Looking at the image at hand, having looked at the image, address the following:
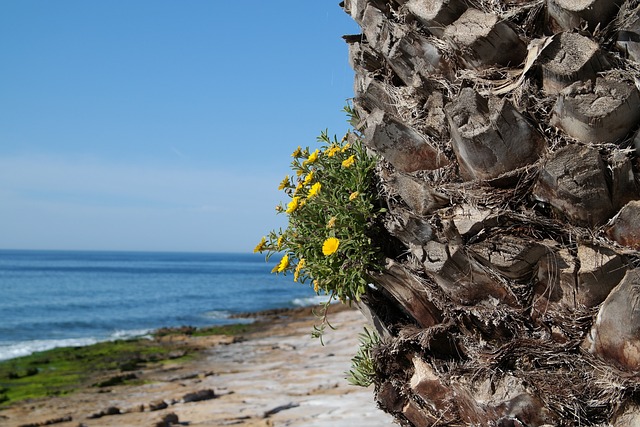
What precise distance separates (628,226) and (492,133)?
32.0 inches

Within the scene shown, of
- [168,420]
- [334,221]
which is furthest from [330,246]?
[168,420]

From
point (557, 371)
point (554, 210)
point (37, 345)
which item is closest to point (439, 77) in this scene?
point (554, 210)

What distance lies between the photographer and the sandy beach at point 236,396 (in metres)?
9.88

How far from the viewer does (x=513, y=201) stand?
11.5ft

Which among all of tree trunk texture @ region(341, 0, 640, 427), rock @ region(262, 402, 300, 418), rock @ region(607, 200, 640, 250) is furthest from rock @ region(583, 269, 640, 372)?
rock @ region(262, 402, 300, 418)

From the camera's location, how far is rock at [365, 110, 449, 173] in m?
3.87

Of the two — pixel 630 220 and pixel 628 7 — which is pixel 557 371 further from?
pixel 628 7

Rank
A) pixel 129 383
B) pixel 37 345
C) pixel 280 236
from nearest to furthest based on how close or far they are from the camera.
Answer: pixel 280 236
pixel 129 383
pixel 37 345

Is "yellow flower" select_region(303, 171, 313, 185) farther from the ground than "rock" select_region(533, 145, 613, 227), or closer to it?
farther from the ground

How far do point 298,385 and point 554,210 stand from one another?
9.91 meters

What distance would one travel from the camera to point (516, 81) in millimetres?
3469

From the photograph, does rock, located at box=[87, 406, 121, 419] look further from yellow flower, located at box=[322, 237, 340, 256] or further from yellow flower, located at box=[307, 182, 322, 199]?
yellow flower, located at box=[322, 237, 340, 256]

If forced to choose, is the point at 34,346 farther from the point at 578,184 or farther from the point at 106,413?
the point at 578,184

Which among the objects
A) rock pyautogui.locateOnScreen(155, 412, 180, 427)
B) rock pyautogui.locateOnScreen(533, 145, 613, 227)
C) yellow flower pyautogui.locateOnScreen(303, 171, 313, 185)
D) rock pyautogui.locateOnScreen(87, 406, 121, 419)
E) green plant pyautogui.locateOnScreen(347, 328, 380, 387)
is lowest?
rock pyautogui.locateOnScreen(87, 406, 121, 419)
